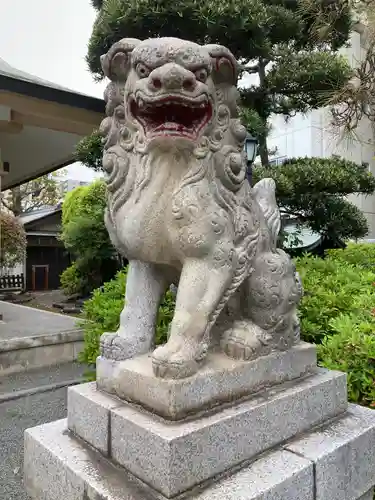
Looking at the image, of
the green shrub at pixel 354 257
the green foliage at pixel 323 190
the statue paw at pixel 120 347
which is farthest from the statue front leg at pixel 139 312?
the green shrub at pixel 354 257

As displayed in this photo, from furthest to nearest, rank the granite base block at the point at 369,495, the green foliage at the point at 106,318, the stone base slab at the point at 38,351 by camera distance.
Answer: the stone base slab at the point at 38,351 < the green foliage at the point at 106,318 < the granite base block at the point at 369,495

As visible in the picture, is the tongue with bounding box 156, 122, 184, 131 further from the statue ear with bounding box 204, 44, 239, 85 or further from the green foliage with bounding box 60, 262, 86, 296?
the green foliage with bounding box 60, 262, 86, 296

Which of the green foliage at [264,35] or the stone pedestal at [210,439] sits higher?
the green foliage at [264,35]

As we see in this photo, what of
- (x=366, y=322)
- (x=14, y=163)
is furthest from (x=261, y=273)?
(x=14, y=163)

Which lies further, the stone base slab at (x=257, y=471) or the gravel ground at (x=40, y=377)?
the gravel ground at (x=40, y=377)

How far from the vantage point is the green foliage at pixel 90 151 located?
260 inches

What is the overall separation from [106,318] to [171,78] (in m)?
2.38

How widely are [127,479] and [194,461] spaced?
11.2 inches

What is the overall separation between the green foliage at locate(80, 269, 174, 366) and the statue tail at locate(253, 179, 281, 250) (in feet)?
4.53

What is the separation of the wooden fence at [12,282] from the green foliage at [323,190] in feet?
33.1

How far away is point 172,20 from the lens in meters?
5.67

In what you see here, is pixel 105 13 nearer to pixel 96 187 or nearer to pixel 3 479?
pixel 96 187

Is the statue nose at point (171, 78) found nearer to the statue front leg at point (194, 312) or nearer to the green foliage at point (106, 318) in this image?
the statue front leg at point (194, 312)

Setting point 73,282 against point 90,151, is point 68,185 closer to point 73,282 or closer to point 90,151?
point 73,282
